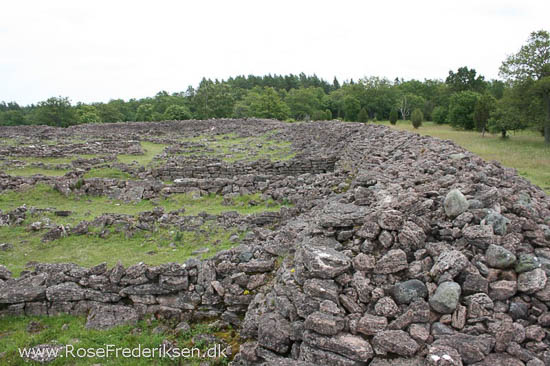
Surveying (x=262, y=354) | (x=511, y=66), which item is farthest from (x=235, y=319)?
(x=511, y=66)

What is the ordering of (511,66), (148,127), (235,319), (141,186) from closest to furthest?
(235,319) → (141,186) → (511,66) → (148,127)

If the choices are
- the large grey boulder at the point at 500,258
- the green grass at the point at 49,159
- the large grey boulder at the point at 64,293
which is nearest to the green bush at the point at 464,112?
the green grass at the point at 49,159

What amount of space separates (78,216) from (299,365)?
34.3 ft

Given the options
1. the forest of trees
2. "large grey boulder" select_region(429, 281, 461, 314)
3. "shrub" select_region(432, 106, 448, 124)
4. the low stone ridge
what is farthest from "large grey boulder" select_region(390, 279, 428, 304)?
"shrub" select_region(432, 106, 448, 124)

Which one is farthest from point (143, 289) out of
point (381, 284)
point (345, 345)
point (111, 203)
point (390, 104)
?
point (390, 104)

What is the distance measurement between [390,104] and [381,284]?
2841 inches

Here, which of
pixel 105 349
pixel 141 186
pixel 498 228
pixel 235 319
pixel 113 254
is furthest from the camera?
pixel 141 186

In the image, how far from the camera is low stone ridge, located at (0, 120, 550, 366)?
3.73m

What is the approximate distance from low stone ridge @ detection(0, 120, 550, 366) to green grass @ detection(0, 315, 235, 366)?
233mm

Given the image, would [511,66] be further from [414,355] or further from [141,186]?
[414,355]

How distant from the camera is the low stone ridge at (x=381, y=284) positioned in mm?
3734

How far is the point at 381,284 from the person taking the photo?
4.33m

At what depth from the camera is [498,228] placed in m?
4.48

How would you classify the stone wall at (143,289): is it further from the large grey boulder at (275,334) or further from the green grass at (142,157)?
the green grass at (142,157)
